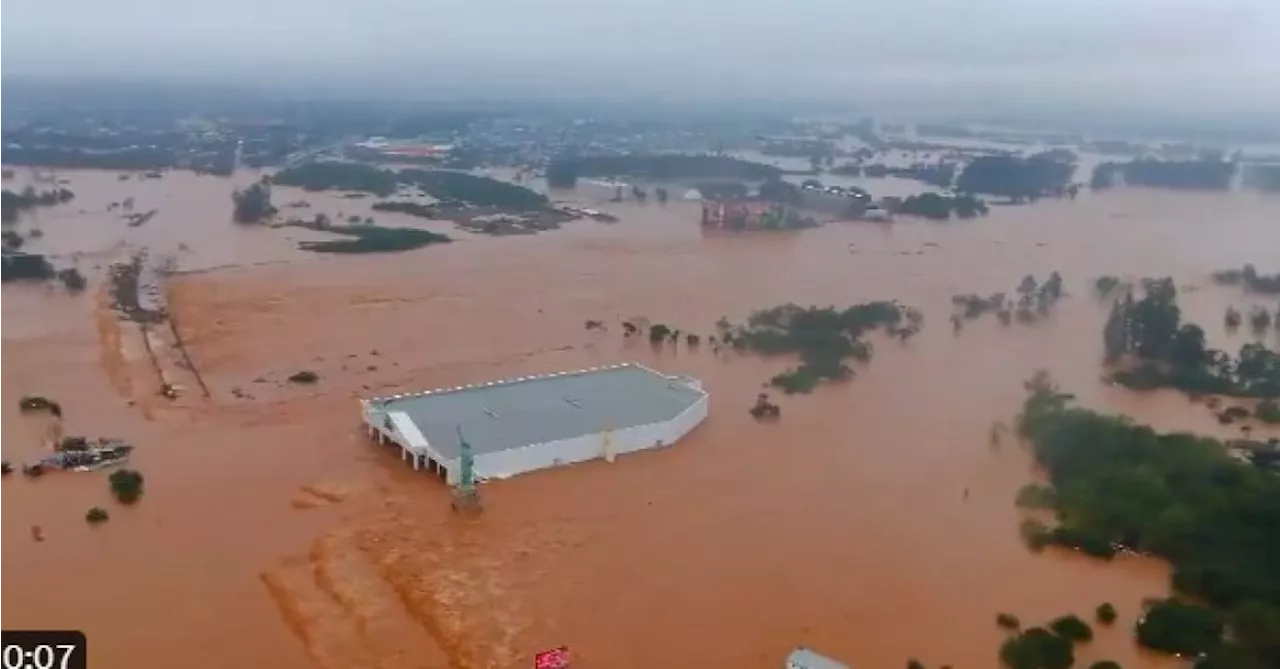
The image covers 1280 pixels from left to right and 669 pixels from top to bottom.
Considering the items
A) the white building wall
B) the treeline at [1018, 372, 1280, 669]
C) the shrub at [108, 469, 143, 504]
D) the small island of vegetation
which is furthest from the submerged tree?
the treeline at [1018, 372, 1280, 669]

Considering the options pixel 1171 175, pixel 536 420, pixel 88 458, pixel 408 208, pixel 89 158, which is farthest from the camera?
pixel 1171 175

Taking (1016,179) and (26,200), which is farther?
(1016,179)

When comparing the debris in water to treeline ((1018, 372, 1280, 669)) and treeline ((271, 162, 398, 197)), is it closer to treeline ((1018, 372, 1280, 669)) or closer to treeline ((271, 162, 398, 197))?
treeline ((1018, 372, 1280, 669))

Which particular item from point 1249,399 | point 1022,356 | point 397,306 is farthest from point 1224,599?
point 397,306

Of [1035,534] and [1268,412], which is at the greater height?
[1268,412]

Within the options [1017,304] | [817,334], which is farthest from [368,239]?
[1017,304]

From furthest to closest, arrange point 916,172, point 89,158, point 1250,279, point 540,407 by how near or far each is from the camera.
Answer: point 916,172, point 89,158, point 1250,279, point 540,407

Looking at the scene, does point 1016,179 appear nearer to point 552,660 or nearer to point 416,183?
point 416,183

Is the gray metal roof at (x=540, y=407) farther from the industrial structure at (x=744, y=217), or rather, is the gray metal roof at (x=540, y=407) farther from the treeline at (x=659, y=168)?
the treeline at (x=659, y=168)
